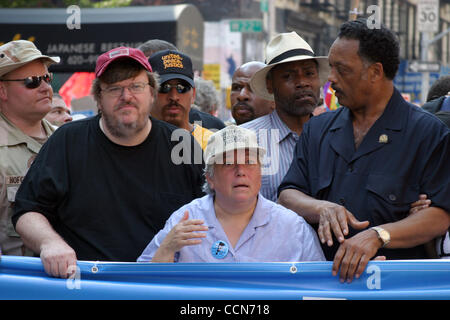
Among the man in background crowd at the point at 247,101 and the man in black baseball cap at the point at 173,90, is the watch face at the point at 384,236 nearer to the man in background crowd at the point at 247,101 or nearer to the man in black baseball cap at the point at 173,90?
the man in black baseball cap at the point at 173,90

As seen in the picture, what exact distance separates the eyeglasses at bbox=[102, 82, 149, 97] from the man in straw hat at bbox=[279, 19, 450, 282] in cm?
99

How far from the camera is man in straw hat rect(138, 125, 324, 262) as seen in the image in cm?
357

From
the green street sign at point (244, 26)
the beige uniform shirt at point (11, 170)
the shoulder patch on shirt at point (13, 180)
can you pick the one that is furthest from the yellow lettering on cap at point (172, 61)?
the green street sign at point (244, 26)

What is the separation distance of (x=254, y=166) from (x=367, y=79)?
0.76m

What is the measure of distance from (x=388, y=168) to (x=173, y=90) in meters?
2.13

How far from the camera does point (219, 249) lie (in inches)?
141

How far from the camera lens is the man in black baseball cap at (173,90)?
5180 millimetres

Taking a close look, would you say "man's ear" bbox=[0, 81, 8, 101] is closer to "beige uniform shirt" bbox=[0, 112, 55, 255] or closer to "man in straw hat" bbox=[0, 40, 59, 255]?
"man in straw hat" bbox=[0, 40, 59, 255]

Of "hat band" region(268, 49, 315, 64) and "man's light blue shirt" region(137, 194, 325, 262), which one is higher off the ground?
"hat band" region(268, 49, 315, 64)

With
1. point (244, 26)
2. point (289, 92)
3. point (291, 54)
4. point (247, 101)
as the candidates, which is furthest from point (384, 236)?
point (244, 26)

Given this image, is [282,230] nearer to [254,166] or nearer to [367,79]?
[254,166]

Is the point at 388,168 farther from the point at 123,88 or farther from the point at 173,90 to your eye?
the point at 173,90

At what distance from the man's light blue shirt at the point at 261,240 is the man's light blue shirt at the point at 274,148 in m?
0.86

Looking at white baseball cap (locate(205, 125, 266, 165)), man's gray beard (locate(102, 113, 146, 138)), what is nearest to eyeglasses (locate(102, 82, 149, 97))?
man's gray beard (locate(102, 113, 146, 138))
